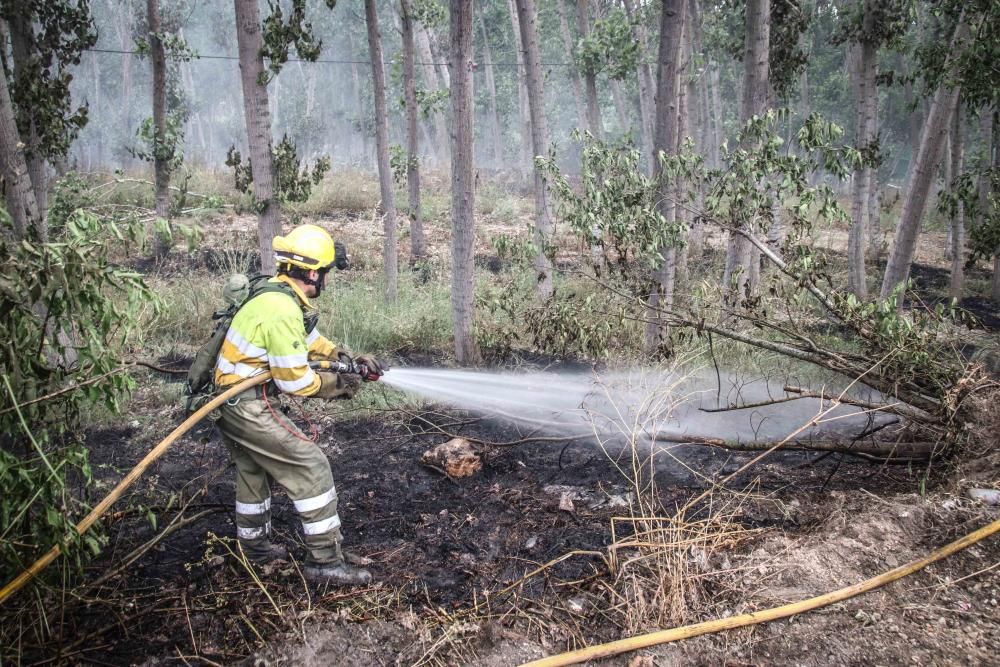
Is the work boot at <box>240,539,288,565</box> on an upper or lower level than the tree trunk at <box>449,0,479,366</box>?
lower

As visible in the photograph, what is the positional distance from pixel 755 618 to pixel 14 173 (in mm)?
5655

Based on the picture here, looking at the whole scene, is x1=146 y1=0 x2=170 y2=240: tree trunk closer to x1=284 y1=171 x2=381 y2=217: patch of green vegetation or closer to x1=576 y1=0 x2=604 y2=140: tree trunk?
x1=284 y1=171 x2=381 y2=217: patch of green vegetation

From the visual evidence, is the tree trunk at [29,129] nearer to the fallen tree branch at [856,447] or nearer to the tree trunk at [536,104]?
the tree trunk at [536,104]

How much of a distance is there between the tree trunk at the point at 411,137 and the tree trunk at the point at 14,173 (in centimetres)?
531

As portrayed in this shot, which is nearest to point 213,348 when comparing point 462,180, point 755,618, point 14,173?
point 14,173

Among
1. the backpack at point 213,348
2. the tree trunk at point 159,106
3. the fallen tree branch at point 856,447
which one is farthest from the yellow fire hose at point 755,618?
the tree trunk at point 159,106

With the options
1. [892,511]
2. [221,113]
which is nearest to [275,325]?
[892,511]

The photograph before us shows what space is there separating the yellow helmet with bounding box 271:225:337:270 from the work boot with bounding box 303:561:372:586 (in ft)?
5.35

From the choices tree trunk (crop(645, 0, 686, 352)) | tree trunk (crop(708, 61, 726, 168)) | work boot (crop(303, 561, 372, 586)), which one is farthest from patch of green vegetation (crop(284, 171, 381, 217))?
work boot (crop(303, 561, 372, 586))

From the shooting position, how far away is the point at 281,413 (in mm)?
3744

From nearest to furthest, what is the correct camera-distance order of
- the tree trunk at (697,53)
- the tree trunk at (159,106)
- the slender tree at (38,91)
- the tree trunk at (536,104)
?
1. the slender tree at (38,91)
2. the tree trunk at (536,104)
3. the tree trunk at (159,106)
4. the tree trunk at (697,53)

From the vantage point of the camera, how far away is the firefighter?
3.42 metres

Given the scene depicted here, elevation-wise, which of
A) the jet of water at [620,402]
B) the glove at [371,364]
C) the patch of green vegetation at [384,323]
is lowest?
the jet of water at [620,402]

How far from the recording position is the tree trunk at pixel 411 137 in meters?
9.60
